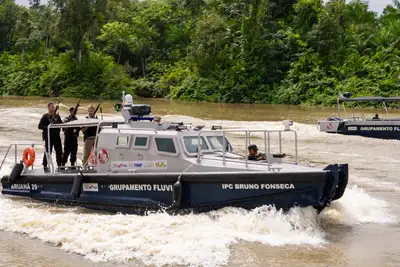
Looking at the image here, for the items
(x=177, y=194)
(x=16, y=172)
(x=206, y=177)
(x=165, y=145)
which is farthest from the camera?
(x=16, y=172)

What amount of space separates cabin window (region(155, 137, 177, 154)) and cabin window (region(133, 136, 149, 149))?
0.23 meters

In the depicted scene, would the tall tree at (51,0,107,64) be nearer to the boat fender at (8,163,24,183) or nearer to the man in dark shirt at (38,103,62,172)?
the man in dark shirt at (38,103,62,172)

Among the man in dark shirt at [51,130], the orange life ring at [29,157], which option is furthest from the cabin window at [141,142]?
the orange life ring at [29,157]

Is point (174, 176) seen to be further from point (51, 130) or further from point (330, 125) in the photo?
point (330, 125)

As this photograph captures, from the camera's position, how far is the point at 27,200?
13.5 meters

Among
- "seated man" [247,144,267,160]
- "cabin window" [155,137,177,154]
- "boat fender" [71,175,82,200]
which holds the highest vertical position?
"cabin window" [155,137,177,154]

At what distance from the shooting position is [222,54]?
50219 millimetres

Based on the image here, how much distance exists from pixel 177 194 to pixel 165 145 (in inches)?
42.1

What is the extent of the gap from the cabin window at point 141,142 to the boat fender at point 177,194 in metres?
1.17

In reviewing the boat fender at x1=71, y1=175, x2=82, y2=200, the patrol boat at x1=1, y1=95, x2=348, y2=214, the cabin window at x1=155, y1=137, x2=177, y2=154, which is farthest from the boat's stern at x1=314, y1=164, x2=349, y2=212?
the boat fender at x1=71, y1=175, x2=82, y2=200

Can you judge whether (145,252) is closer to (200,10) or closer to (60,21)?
(60,21)

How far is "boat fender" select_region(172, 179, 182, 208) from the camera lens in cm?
1092

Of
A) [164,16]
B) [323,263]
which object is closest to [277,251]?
→ [323,263]

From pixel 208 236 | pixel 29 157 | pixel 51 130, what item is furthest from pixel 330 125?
pixel 208 236
